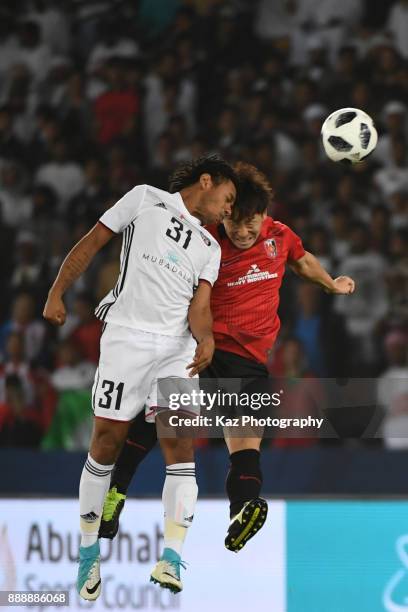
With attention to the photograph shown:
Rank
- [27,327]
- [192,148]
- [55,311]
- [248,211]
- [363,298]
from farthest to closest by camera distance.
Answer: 1. [192,148]
2. [27,327]
3. [363,298]
4. [248,211]
5. [55,311]

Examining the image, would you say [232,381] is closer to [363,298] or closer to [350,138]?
[350,138]

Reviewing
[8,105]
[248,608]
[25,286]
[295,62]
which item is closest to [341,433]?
[248,608]

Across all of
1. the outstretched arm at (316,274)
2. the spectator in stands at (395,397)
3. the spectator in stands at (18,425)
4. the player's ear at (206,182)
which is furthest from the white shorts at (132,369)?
the spectator in stands at (18,425)

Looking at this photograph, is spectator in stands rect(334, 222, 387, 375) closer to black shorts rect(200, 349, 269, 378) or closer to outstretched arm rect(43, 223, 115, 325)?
black shorts rect(200, 349, 269, 378)

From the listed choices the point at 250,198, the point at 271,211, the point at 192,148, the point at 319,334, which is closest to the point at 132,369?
the point at 250,198

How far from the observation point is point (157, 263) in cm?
616

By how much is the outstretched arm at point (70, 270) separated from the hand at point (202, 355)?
605mm

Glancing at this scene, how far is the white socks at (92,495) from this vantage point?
6262 mm

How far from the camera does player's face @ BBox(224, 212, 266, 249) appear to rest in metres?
6.35

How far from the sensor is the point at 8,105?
12289 mm

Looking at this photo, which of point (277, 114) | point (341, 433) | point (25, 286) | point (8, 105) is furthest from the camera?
point (8, 105)

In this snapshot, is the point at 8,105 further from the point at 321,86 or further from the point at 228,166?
the point at 228,166

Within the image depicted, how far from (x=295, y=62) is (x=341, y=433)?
17.4 ft

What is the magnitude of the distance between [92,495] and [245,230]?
1.41m
